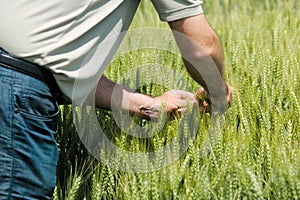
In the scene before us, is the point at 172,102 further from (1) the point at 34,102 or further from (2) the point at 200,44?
(1) the point at 34,102

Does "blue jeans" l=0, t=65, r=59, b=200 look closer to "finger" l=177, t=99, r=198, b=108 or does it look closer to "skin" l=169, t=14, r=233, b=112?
"skin" l=169, t=14, r=233, b=112

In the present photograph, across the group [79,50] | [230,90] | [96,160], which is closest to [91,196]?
[96,160]

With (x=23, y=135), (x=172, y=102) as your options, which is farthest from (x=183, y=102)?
(x=23, y=135)

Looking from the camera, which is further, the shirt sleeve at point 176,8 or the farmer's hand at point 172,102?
the farmer's hand at point 172,102

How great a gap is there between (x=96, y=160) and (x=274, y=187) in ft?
1.78

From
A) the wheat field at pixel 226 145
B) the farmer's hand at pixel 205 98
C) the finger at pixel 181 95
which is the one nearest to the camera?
the wheat field at pixel 226 145

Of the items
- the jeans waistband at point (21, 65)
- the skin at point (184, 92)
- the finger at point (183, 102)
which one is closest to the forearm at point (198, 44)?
the skin at point (184, 92)

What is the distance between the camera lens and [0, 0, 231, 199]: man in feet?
5.83

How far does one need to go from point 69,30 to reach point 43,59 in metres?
0.09

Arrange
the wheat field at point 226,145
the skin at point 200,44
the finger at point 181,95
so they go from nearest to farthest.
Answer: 1. the wheat field at point 226,145
2. the skin at point 200,44
3. the finger at point 181,95

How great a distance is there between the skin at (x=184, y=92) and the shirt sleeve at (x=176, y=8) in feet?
0.10

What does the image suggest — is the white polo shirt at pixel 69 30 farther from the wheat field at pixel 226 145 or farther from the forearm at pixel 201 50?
the wheat field at pixel 226 145

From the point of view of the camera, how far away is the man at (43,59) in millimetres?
1778

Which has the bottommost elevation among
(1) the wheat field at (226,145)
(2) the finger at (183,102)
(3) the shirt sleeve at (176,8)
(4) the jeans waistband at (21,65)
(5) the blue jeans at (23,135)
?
(1) the wheat field at (226,145)
